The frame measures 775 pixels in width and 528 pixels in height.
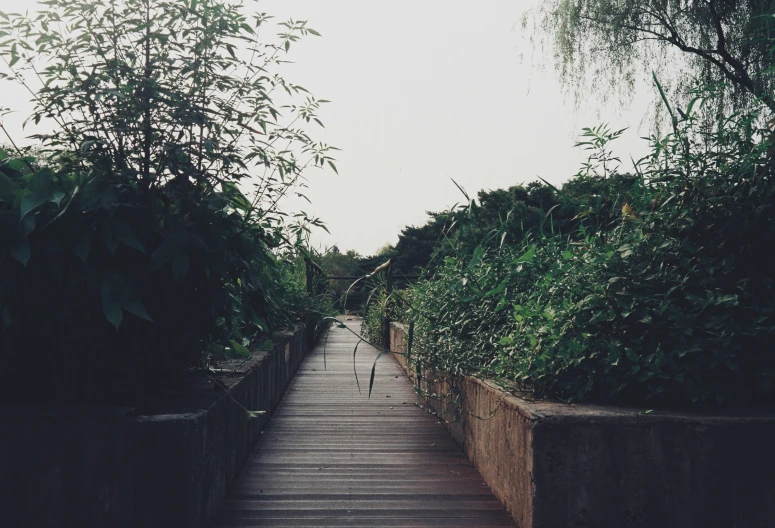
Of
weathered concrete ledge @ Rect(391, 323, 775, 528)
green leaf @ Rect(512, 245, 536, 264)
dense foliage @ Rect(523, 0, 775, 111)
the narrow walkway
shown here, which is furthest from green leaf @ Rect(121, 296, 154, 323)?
dense foliage @ Rect(523, 0, 775, 111)

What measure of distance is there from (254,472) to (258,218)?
4.67 feet

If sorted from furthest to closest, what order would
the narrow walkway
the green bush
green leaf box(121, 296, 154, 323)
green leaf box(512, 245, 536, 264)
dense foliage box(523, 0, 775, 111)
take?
1. dense foliage box(523, 0, 775, 111)
2. green leaf box(512, 245, 536, 264)
3. the narrow walkway
4. the green bush
5. green leaf box(121, 296, 154, 323)

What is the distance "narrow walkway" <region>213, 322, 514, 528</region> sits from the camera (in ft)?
9.07

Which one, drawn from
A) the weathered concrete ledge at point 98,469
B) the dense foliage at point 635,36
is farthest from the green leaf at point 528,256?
the dense foliage at point 635,36

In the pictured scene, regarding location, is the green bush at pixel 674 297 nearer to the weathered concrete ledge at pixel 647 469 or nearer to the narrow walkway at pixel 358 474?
the weathered concrete ledge at pixel 647 469

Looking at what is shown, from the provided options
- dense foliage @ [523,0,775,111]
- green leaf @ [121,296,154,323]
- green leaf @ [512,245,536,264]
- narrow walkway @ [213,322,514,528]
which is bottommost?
narrow walkway @ [213,322,514,528]

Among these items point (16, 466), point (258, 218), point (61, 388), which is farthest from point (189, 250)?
point (16, 466)

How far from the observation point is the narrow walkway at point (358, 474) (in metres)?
2.77

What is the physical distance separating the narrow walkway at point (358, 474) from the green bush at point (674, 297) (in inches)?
25.1

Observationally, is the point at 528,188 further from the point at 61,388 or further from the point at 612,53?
the point at 61,388

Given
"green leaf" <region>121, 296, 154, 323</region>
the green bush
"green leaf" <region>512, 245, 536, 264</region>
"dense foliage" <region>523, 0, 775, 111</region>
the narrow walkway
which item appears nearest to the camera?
"green leaf" <region>121, 296, 154, 323</region>

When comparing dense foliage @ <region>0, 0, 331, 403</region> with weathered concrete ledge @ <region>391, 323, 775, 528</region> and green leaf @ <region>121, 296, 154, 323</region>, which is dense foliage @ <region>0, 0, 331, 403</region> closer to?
green leaf @ <region>121, 296, 154, 323</region>

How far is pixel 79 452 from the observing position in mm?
2387

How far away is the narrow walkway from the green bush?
64 centimetres
